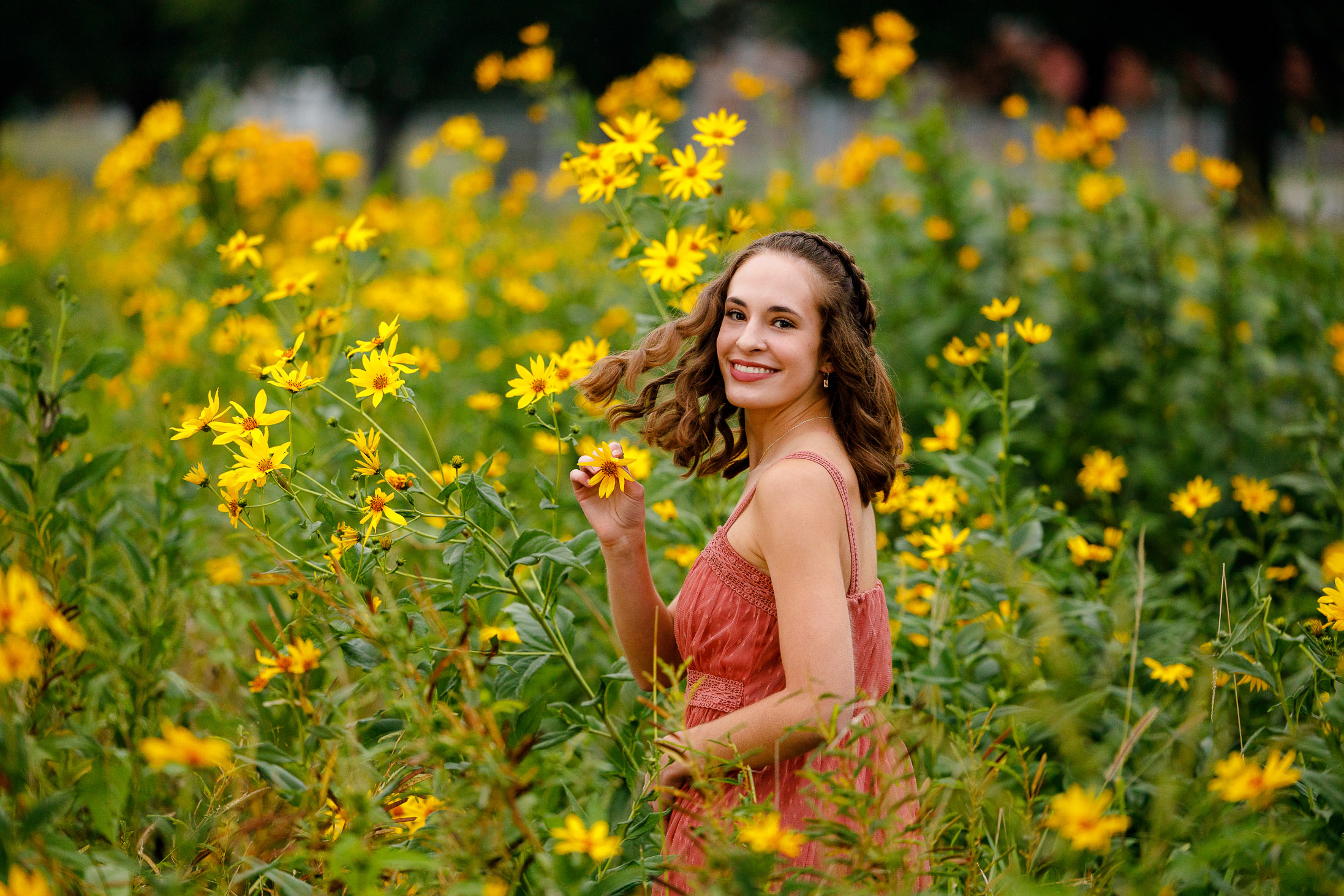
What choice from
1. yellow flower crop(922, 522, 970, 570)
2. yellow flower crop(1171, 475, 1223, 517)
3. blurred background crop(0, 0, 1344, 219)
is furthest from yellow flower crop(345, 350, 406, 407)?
blurred background crop(0, 0, 1344, 219)

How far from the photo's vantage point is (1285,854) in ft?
4.10

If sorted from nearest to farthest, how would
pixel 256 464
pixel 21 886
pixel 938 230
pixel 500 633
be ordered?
pixel 21 886, pixel 256 464, pixel 500 633, pixel 938 230

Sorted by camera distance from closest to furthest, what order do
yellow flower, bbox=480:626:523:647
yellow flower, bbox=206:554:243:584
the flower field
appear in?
1. the flower field
2. yellow flower, bbox=480:626:523:647
3. yellow flower, bbox=206:554:243:584

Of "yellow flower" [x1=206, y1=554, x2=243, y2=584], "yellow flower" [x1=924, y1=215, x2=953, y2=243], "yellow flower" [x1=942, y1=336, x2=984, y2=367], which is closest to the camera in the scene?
"yellow flower" [x1=942, y1=336, x2=984, y2=367]

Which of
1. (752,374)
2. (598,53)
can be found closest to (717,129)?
(752,374)

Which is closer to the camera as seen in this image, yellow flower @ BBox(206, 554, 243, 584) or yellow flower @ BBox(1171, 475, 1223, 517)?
yellow flower @ BBox(1171, 475, 1223, 517)

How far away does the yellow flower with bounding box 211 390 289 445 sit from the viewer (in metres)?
1.44

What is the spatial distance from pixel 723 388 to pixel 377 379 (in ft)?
1.87

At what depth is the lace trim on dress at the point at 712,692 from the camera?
1484mm

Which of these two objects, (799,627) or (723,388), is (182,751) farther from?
(723,388)

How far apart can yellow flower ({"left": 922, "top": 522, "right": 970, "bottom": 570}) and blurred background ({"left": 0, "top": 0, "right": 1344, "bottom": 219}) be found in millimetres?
11869

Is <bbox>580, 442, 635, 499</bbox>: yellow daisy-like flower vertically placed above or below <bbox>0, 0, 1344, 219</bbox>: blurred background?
below

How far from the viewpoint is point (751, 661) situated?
4.82 feet

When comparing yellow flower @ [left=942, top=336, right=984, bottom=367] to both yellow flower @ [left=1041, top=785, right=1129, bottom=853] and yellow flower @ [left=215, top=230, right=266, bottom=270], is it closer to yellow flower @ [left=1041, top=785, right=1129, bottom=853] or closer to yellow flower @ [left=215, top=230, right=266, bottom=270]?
yellow flower @ [left=1041, top=785, right=1129, bottom=853]
